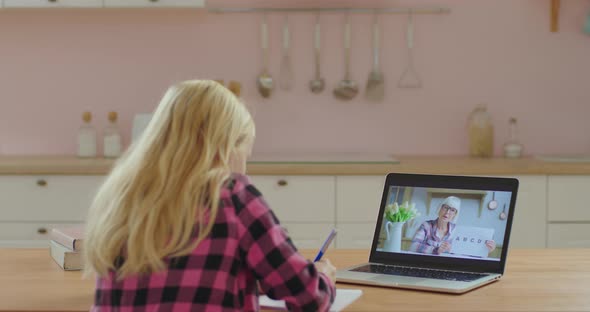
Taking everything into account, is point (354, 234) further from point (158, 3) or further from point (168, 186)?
point (168, 186)

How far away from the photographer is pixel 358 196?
3.62 m

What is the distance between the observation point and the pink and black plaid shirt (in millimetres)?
1482

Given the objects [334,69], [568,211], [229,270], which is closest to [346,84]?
[334,69]

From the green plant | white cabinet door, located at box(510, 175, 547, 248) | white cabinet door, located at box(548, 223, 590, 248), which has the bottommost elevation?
white cabinet door, located at box(548, 223, 590, 248)

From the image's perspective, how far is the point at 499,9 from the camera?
4102mm

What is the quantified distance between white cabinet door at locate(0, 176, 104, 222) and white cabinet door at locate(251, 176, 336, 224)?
2.34ft

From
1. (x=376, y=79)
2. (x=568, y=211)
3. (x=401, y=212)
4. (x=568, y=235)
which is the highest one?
(x=376, y=79)

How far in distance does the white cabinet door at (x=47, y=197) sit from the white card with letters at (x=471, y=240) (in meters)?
2.07

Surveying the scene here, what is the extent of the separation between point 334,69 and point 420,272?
229 cm

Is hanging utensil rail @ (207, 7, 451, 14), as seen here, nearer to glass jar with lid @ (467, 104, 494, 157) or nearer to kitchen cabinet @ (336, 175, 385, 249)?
glass jar with lid @ (467, 104, 494, 157)

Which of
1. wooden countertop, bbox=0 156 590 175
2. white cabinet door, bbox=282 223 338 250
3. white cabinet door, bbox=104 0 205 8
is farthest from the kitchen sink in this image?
white cabinet door, bbox=104 0 205 8

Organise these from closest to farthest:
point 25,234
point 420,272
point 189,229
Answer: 1. point 189,229
2. point 420,272
3. point 25,234

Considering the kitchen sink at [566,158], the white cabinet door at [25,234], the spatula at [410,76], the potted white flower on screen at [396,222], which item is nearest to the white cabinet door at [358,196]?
the spatula at [410,76]

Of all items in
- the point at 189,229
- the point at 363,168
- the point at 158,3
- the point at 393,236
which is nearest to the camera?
the point at 189,229
